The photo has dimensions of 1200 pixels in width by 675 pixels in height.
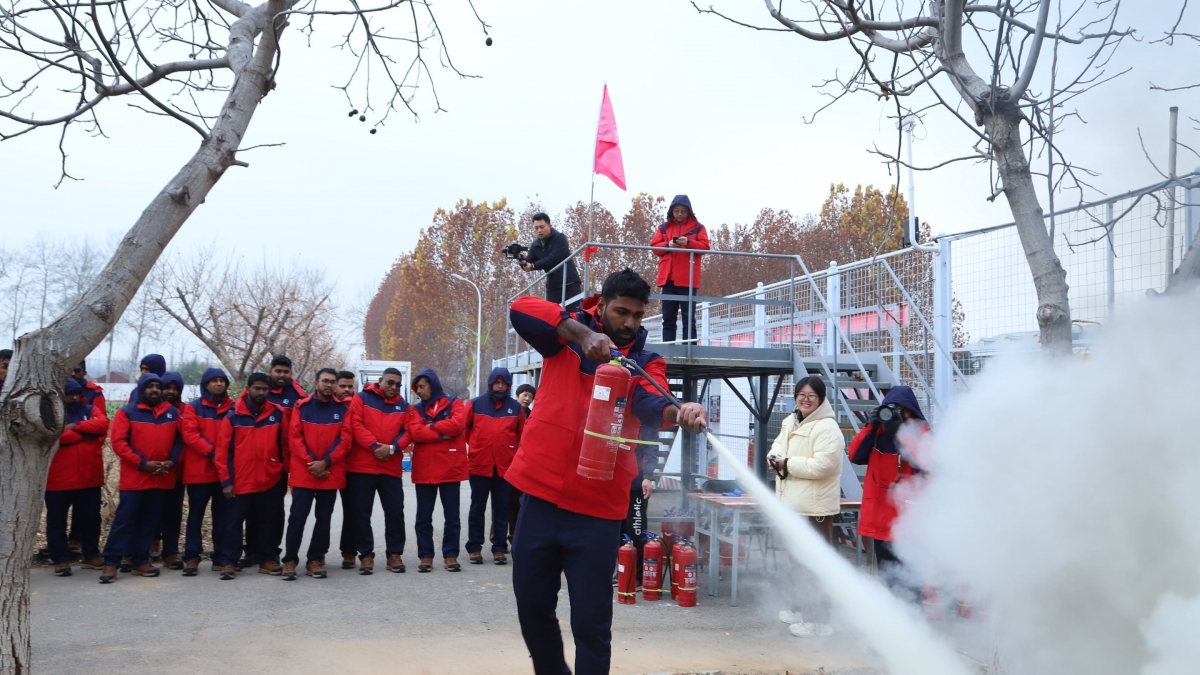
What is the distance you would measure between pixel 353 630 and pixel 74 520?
4.09m

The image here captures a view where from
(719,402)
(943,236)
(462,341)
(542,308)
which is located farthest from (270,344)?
(462,341)

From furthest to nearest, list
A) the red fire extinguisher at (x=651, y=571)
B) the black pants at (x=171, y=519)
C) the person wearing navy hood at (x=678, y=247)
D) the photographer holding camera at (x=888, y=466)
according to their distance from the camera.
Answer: the person wearing navy hood at (x=678, y=247), the black pants at (x=171, y=519), the red fire extinguisher at (x=651, y=571), the photographer holding camera at (x=888, y=466)

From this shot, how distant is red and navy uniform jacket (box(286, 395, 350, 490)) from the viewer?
8117 mm

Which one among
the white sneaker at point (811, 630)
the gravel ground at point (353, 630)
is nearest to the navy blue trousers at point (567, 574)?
the gravel ground at point (353, 630)

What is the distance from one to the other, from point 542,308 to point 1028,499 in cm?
238

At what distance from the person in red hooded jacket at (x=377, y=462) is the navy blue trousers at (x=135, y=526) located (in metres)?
1.79

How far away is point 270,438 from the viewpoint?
26.9 ft

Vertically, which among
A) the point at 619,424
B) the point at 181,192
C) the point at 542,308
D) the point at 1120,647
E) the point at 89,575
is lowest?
the point at 89,575

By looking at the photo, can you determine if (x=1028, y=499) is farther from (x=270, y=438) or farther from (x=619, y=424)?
(x=270, y=438)

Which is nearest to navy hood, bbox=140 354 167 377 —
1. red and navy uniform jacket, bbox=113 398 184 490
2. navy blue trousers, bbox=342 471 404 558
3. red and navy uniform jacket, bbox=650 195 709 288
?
red and navy uniform jacket, bbox=113 398 184 490

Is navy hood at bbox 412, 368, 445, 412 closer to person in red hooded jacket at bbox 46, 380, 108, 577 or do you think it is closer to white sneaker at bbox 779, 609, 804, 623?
person in red hooded jacket at bbox 46, 380, 108, 577

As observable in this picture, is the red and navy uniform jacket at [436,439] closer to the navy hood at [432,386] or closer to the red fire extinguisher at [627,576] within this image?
the navy hood at [432,386]

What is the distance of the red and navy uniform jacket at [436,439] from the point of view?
875 centimetres

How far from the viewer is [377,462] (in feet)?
27.7
